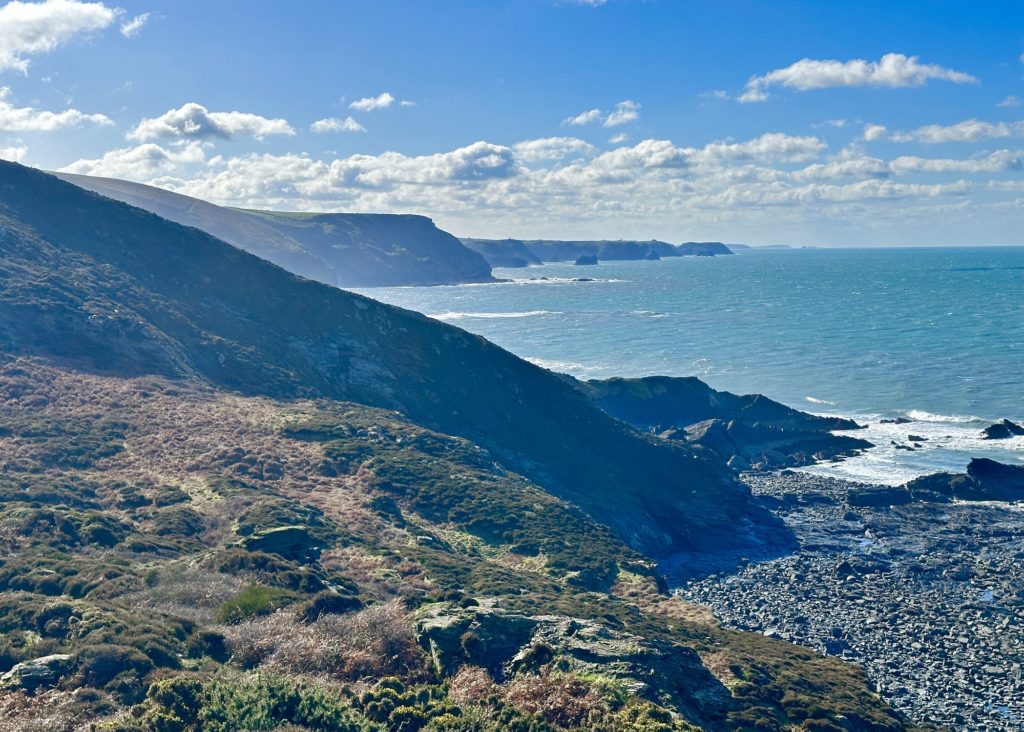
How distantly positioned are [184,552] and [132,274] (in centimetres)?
4029

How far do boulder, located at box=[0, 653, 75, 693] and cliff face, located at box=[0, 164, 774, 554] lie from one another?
3663 centimetres

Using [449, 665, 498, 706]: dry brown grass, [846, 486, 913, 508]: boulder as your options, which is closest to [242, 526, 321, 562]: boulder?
[449, 665, 498, 706]: dry brown grass

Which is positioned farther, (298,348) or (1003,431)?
(1003,431)

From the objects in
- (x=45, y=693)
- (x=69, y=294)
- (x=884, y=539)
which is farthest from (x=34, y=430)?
(x=884, y=539)

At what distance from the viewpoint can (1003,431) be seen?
73.5m

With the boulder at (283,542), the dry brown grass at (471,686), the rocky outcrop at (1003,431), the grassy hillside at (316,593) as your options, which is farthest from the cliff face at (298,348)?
the dry brown grass at (471,686)

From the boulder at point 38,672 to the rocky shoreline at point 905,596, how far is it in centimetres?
2609

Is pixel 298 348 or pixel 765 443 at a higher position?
pixel 298 348

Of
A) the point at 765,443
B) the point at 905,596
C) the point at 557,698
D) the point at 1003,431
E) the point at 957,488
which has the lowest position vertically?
the point at 905,596

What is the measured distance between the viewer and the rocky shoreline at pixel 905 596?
31641 mm

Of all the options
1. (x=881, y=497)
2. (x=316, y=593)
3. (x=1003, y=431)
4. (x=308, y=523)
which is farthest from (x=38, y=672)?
(x=1003, y=431)

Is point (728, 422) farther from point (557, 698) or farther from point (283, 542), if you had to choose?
point (557, 698)

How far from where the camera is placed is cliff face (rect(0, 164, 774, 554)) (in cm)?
5447

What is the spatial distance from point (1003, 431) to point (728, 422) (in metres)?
22.6
